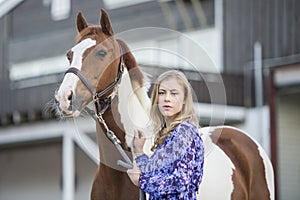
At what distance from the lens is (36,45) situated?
15586 mm

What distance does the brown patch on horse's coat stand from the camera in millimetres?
5223

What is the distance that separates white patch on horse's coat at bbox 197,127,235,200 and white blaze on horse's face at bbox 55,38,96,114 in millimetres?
902

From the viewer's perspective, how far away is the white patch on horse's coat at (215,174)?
15.5 feet

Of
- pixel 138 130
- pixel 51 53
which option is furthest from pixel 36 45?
pixel 138 130

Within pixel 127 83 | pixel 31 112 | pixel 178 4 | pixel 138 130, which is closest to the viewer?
pixel 138 130

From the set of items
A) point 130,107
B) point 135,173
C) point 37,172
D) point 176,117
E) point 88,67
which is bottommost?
point 135,173

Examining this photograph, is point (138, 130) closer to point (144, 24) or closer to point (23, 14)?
point (144, 24)

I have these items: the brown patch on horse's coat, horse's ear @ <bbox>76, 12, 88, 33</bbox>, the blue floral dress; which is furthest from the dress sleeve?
the brown patch on horse's coat

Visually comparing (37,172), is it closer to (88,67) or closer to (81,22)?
(81,22)

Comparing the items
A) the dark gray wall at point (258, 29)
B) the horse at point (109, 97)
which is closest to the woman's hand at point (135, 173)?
the horse at point (109, 97)

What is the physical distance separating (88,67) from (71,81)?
0.42 feet

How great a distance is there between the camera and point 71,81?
160 inches

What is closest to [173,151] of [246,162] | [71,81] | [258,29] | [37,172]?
[71,81]

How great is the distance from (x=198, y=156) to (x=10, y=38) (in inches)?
508
